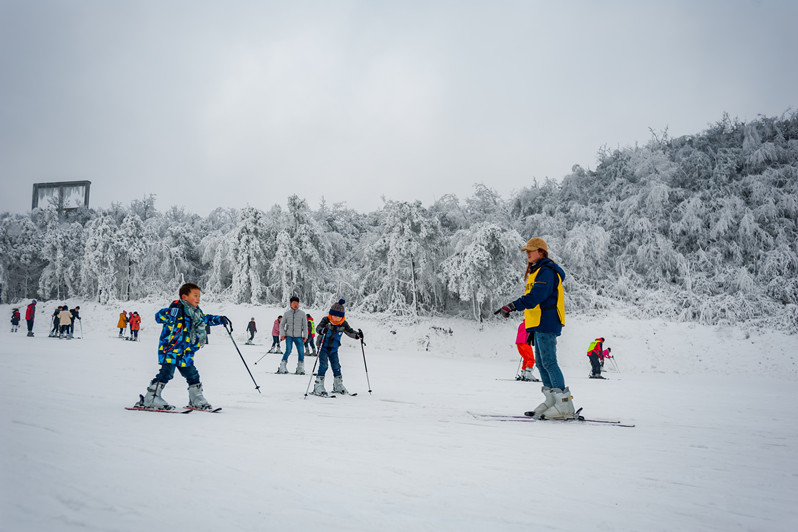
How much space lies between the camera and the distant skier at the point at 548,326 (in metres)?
5.40

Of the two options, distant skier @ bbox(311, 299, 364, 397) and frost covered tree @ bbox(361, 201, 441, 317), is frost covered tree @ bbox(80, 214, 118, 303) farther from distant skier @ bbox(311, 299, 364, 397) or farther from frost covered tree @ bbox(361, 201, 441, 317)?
distant skier @ bbox(311, 299, 364, 397)

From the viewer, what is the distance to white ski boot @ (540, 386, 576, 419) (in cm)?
539

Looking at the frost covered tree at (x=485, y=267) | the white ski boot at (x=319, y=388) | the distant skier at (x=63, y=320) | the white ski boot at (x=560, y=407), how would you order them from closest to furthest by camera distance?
the white ski boot at (x=560, y=407) < the white ski boot at (x=319, y=388) < the distant skier at (x=63, y=320) < the frost covered tree at (x=485, y=267)

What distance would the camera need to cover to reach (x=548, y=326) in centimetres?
549

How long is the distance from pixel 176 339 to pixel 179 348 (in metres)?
0.11

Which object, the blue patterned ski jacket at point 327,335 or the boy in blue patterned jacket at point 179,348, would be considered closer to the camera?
the boy in blue patterned jacket at point 179,348

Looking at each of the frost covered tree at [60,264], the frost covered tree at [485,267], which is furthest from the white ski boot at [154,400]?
the frost covered tree at [60,264]

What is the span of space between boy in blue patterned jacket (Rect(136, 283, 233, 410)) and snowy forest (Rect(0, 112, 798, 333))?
779 inches

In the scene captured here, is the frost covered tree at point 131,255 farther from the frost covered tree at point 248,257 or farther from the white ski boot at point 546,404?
the white ski boot at point 546,404

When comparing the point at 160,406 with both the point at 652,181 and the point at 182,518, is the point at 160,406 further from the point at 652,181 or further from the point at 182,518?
the point at 652,181

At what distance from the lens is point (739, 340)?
2031 cm

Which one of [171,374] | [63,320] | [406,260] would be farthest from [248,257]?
[171,374]

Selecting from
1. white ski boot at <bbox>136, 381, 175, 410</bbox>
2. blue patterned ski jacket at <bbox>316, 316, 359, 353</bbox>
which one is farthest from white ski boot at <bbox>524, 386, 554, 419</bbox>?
white ski boot at <bbox>136, 381, 175, 410</bbox>

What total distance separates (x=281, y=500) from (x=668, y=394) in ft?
31.1
